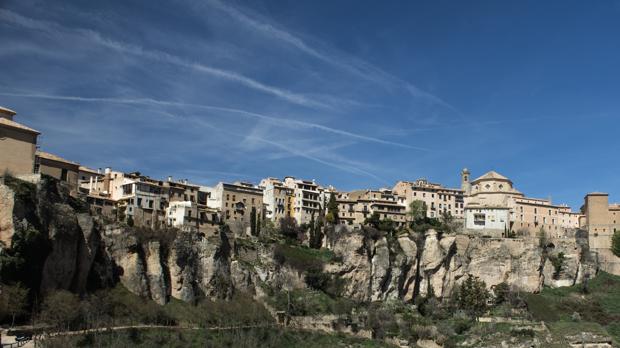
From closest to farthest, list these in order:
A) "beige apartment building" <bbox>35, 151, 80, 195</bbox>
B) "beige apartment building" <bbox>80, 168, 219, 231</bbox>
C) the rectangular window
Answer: "beige apartment building" <bbox>35, 151, 80, 195</bbox> → "beige apartment building" <bbox>80, 168, 219, 231</bbox> → the rectangular window

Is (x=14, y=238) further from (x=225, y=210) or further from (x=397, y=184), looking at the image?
(x=397, y=184)

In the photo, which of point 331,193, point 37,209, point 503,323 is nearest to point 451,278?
point 503,323

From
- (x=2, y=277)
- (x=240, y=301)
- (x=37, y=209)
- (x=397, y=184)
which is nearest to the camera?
(x=2, y=277)

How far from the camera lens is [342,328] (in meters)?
64.2

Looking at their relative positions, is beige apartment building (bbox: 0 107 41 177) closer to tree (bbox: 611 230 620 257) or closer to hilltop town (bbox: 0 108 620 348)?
hilltop town (bbox: 0 108 620 348)

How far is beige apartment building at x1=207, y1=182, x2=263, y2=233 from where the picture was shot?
74.0 metres

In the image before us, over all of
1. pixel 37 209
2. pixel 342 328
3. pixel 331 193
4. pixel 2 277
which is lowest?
pixel 342 328

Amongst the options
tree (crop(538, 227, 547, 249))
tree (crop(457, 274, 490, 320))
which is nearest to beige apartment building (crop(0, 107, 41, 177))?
tree (crop(457, 274, 490, 320))

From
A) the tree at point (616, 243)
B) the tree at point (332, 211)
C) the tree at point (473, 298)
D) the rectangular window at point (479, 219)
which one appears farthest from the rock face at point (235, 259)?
the rectangular window at point (479, 219)

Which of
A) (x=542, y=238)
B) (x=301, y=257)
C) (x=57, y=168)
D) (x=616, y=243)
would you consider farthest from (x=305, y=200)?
(x=616, y=243)

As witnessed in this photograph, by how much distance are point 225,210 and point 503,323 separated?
2867 centimetres

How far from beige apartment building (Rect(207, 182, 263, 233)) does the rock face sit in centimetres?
353

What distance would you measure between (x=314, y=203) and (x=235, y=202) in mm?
10843

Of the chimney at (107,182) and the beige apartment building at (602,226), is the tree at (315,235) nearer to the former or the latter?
the chimney at (107,182)
